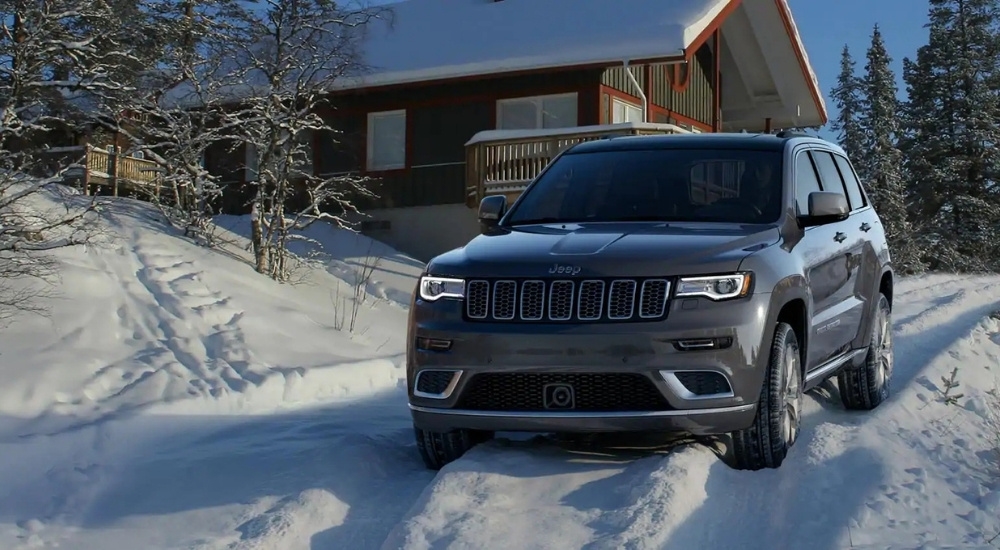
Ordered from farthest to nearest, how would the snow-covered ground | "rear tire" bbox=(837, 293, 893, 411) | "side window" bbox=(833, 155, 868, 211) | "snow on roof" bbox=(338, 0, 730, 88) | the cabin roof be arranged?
the cabin roof < "snow on roof" bbox=(338, 0, 730, 88) < "side window" bbox=(833, 155, 868, 211) < "rear tire" bbox=(837, 293, 893, 411) < the snow-covered ground

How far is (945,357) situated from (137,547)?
677 centimetres

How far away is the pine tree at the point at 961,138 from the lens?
4244 centimetres

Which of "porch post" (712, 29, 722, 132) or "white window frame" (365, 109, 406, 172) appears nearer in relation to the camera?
"white window frame" (365, 109, 406, 172)

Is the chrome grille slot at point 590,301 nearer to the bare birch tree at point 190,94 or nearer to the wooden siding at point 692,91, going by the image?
the bare birch tree at point 190,94

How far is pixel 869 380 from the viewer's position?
7660 millimetres

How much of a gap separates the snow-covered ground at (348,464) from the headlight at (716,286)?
81 centimetres

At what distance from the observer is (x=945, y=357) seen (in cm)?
937

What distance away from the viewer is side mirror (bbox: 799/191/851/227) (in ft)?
20.7

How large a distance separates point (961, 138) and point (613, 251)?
41.5 meters

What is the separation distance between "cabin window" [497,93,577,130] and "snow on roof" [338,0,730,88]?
116cm

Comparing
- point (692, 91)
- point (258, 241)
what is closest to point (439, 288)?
point (258, 241)

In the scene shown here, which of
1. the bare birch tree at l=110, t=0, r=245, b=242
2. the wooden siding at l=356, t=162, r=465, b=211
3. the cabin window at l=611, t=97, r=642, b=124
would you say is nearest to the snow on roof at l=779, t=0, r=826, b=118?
the cabin window at l=611, t=97, r=642, b=124

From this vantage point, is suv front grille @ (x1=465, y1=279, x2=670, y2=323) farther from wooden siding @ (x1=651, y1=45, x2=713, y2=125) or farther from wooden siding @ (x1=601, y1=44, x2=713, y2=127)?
wooden siding @ (x1=651, y1=45, x2=713, y2=125)

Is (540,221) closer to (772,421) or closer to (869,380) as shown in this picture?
(772,421)
